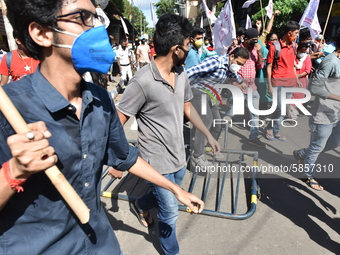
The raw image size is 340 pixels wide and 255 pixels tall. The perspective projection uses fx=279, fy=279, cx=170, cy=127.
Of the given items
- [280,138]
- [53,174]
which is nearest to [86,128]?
[53,174]

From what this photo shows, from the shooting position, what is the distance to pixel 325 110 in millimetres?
3422

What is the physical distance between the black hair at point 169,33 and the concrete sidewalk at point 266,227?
6.14ft

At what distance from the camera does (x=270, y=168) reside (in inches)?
173

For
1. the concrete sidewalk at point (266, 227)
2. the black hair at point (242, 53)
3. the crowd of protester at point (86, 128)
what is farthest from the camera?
the black hair at point (242, 53)

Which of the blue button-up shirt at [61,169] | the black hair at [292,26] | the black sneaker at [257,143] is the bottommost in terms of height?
the black sneaker at [257,143]

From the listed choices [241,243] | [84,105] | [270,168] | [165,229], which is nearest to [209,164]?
[270,168]

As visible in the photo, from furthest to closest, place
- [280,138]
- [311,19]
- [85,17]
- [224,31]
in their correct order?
[311,19] → [224,31] → [280,138] → [85,17]

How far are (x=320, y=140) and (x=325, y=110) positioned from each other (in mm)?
422

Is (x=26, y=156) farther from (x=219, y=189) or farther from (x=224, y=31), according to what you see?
(x=224, y=31)

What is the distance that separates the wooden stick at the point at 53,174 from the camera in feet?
2.81

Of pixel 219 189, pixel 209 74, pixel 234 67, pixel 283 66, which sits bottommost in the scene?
pixel 219 189

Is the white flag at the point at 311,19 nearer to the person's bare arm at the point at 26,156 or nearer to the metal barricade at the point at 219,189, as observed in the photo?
the metal barricade at the point at 219,189

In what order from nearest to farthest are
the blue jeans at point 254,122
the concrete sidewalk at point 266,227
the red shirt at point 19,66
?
the concrete sidewalk at point 266,227 < the red shirt at point 19,66 < the blue jeans at point 254,122

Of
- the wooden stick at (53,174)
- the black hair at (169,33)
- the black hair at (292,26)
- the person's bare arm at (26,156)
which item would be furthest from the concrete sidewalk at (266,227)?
the black hair at (292,26)
